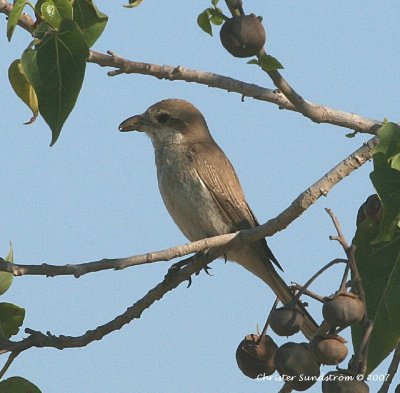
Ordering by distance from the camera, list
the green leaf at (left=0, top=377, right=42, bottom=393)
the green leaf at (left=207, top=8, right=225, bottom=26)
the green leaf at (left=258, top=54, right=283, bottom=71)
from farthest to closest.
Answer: the green leaf at (left=207, top=8, right=225, bottom=26)
the green leaf at (left=0, top=377, right=42, bottom=393)
the green leaf at (left=258, top=54, right=283, bottom=71)

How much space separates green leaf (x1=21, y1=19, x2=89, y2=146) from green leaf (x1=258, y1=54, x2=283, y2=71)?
2.56ft

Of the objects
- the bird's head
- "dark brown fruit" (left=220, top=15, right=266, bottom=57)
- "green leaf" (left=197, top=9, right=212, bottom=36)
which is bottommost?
"dark brown fruit" (left=220, top=15, right=266, bottom=57)

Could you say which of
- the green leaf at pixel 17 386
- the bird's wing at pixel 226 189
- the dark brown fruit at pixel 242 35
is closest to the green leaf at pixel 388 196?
the dark brown fruit at pixel 242 35

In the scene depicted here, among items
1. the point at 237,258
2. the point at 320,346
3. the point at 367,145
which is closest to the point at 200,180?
the point at 237,258

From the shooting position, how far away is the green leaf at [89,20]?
477cm

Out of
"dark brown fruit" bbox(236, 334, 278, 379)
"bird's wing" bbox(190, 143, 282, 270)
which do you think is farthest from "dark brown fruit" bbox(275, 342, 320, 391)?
"bird's wing" bbox(190, 143, 282, 270)

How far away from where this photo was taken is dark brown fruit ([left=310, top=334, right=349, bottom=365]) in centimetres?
405

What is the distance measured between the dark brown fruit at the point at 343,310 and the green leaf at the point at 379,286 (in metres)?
0.91

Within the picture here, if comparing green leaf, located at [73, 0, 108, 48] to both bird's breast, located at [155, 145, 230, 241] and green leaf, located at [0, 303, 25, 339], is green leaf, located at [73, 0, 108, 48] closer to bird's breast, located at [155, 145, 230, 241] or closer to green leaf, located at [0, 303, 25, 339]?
green leaf, located at [0, 303, 25, 339]

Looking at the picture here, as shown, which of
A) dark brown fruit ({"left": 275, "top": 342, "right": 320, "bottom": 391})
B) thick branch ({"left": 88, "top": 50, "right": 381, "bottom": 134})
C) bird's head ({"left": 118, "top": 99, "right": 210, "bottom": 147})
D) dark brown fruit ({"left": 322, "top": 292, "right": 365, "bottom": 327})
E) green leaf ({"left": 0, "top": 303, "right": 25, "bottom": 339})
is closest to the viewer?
dark brown fruit ({"left": 322, "top": 292, "right": 365, "bottom": 327})

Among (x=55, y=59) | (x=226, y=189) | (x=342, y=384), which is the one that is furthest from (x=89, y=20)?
(x=226, y=189)

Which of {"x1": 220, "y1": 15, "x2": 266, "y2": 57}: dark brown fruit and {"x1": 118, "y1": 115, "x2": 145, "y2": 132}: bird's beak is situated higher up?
{"x1": 118, "y1": 115, "x2": 145, "y2": 132}: bird's beak

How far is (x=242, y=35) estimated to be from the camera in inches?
172

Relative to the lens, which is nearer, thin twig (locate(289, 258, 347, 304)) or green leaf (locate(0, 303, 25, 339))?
thin twig (locate(289, 258, 347, 304))
